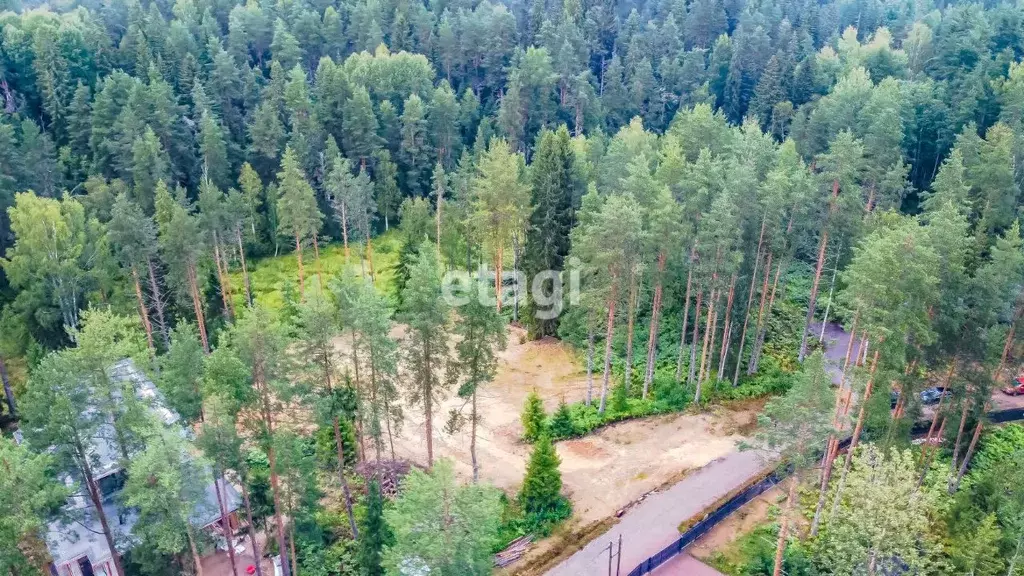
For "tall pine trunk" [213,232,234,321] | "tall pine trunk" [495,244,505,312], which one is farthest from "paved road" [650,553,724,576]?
"tall pine trunk" [213,232,234,321]

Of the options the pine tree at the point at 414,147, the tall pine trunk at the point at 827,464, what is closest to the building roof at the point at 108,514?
the tall pine trunk at the point at 827,464

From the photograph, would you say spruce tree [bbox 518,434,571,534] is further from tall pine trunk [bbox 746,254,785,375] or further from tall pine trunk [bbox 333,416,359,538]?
tall pine trunk [bbox 746,254,785,375]

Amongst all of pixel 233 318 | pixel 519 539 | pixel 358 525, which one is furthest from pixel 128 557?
pixel 233 318

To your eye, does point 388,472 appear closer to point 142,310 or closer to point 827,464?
point 142,310

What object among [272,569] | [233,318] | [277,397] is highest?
[277,397]

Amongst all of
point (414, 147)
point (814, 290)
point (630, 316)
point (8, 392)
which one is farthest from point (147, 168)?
point (814, 290)

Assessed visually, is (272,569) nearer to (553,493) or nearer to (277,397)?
(277,397)
